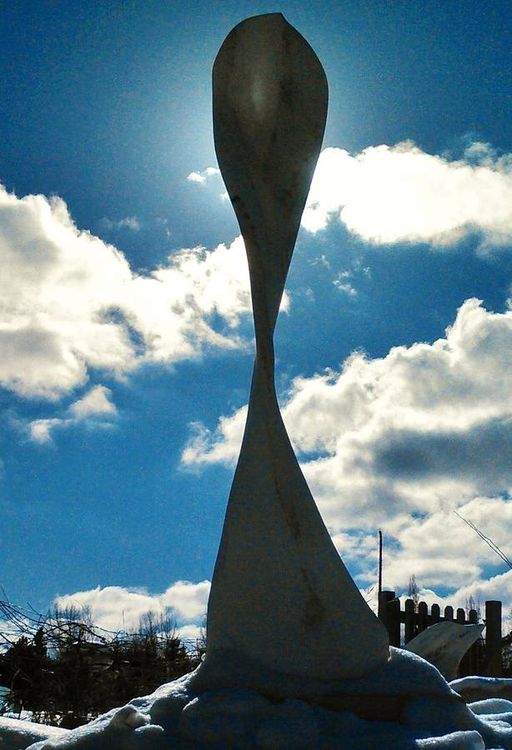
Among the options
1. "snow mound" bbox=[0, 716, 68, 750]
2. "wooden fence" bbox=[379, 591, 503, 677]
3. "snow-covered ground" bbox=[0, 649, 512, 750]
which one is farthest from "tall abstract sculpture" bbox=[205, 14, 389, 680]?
"wooden fence" bbox=[379, 591, 503, 677]

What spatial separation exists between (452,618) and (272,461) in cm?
574

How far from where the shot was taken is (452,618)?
899 cm

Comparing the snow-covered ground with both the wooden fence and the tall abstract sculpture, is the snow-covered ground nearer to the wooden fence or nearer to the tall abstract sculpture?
the tall abstract sculpture

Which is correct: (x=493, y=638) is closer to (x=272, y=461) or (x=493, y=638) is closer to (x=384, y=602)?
(x=384, y=602)

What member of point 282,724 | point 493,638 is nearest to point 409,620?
point 493,638

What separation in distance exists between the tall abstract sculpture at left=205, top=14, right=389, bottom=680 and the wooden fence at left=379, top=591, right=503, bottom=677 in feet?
15.9

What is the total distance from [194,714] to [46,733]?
129 cm

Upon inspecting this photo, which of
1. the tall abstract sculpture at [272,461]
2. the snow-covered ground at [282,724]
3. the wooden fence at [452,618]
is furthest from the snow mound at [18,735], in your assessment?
the wooden fence at [452,618]

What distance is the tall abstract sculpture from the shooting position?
379cm

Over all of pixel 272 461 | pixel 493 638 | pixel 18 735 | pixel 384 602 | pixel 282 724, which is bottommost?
pixel 18 735

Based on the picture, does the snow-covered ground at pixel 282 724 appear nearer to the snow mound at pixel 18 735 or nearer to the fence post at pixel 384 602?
the snow mound at pixel 18 735

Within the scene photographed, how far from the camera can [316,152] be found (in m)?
4.85

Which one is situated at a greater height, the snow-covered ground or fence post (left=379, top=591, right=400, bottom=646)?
fence post (left=379, top=591, right=400, bottom=646)

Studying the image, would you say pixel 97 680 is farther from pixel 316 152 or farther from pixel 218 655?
pixel 316 152
